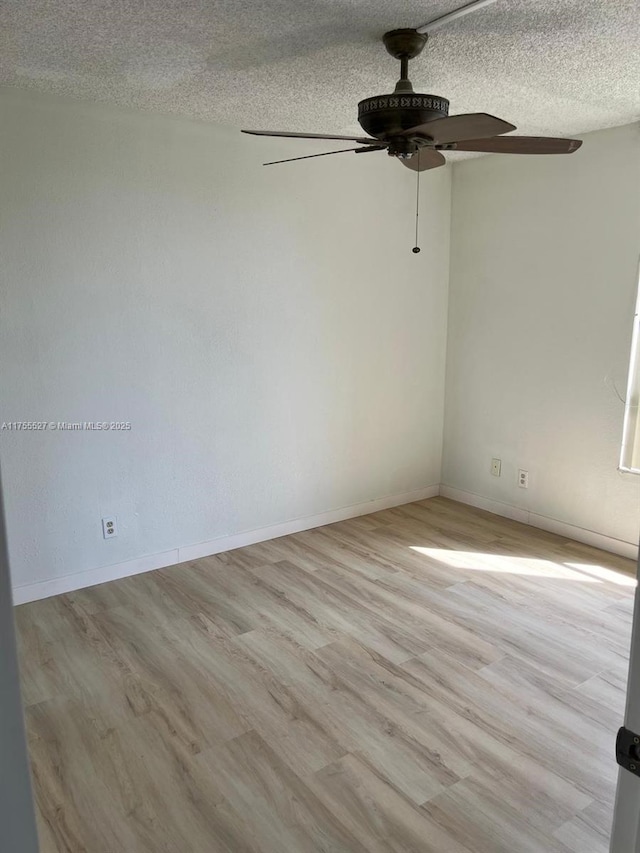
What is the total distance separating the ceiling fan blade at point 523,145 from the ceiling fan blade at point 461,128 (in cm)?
17

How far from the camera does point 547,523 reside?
4121 millimetres

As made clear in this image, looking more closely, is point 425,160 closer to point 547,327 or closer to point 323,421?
point 547,327

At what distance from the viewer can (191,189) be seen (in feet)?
11.0

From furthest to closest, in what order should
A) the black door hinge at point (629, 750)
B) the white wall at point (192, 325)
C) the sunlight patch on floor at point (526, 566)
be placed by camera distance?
the sunlight patch on floor at point (526, 566), the white wall at point (192, 325), the black door hinge at point (629, 750)

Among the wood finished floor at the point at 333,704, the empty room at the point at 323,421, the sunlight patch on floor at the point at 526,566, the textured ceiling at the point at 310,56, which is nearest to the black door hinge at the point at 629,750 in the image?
the empty room at the point at 323,421

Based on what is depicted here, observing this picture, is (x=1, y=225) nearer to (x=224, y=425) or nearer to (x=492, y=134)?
(x=224, y=425)

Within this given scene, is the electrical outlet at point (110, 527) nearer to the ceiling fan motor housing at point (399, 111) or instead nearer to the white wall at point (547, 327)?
the ceiling fan motor housing at point (399, 111)

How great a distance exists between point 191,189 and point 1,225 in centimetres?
96

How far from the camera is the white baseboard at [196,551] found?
10.6ft

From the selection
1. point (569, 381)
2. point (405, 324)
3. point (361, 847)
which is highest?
point (405, 324)

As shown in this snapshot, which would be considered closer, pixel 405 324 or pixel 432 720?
pixel 432 720

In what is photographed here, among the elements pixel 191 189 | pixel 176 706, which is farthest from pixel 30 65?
pixel 176 706

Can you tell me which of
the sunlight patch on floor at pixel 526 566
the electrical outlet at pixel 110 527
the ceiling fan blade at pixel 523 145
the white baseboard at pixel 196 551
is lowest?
the sunlight patch on floor at pixel 526 566

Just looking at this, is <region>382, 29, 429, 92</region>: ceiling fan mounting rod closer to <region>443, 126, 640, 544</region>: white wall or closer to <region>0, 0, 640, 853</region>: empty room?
<region>0, 0, 640, 853</region>: empty room
